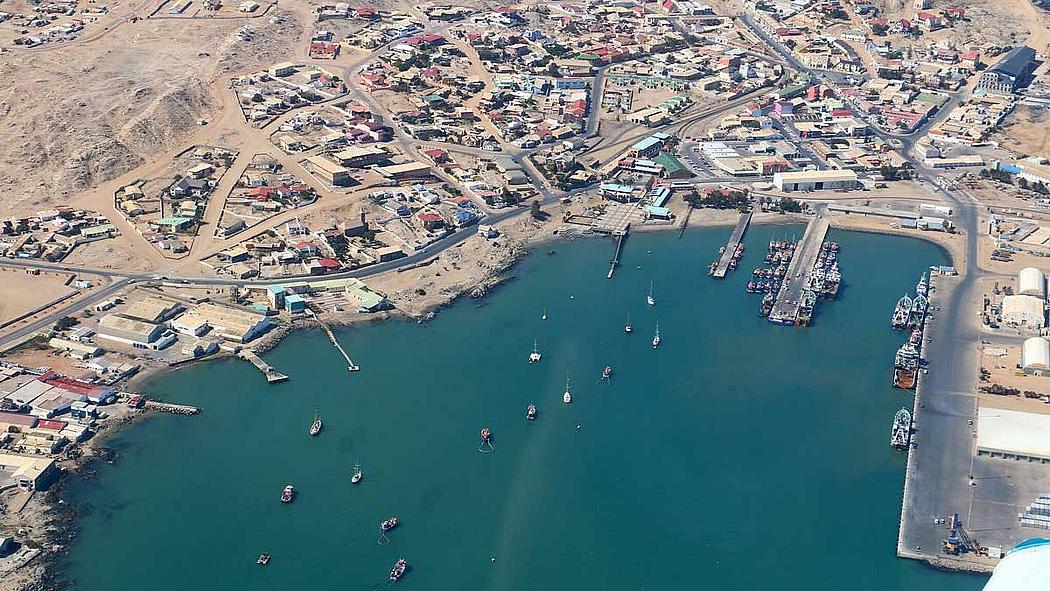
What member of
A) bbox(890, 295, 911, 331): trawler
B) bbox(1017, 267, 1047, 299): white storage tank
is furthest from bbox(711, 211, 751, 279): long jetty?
bbox(1017, 267, 1047, 299): white storage tank

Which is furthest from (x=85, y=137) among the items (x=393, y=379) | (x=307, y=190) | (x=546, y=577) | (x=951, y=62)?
(x=951, y=62)

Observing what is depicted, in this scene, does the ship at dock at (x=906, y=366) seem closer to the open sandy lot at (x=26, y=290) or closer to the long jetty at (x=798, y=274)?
the long jetty at (x=798, y=274)

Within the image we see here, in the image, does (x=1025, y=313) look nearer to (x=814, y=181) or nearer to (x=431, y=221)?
(x=814, y=181)

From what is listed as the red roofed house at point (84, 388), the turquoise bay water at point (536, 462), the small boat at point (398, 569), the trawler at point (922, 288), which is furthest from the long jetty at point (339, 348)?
the trawler at point (922, 288)

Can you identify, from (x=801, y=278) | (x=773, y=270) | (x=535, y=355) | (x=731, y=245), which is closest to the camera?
(x=535, y=355)

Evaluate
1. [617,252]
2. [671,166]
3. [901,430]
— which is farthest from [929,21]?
[901,430]

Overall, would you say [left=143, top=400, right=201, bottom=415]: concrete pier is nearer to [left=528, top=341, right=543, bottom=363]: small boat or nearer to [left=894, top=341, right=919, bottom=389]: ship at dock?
[left=528, top=341, right=543, bottom=363]: small boat

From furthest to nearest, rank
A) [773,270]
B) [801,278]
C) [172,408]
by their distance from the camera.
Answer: [773,270], [801,278], [172,408]
